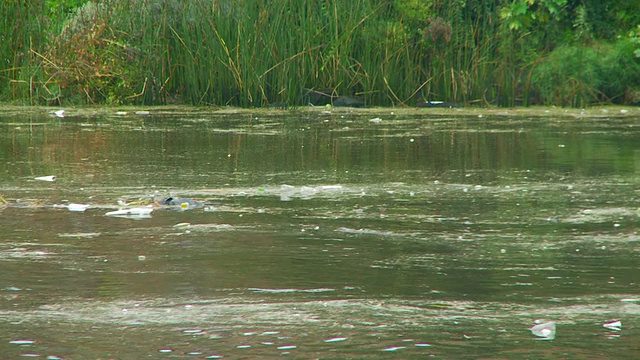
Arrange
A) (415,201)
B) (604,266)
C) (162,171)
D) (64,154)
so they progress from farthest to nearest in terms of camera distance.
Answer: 1. (64,154)
2. (162,171)
3. (415,201)
4. (604,266)

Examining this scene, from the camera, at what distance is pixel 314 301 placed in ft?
14.9

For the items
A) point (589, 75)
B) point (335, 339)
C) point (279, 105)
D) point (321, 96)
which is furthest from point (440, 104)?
point (335, 339)

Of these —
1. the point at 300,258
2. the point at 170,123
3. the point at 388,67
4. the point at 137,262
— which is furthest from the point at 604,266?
the point at 388,67

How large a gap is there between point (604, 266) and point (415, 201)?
2393 mm

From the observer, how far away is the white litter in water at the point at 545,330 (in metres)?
4.02

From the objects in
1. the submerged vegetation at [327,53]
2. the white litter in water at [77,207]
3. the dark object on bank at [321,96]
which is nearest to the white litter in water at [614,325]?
the white litter in water at [77,207]

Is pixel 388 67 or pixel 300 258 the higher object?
pixel 388 67

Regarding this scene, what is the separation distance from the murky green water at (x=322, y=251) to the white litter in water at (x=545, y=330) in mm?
46

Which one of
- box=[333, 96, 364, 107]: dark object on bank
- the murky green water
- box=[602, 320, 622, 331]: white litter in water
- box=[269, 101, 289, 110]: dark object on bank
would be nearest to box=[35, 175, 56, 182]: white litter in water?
the murky green water

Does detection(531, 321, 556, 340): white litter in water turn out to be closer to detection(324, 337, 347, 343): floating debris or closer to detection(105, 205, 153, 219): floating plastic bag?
detection(324, 337, 347, 343): floating debris

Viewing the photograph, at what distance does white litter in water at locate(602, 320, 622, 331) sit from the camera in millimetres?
4145

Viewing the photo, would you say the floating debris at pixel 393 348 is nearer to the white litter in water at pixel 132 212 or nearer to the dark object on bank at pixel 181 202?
the white litter in water at pixel 132 212

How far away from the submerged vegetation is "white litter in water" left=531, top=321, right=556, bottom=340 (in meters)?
12.3

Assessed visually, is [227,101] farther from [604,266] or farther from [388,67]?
[604,266]
